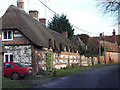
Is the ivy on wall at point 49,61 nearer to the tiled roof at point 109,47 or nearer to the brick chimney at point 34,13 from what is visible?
the brick chimney at point 34,13

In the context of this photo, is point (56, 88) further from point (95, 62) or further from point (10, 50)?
point (95, 62)

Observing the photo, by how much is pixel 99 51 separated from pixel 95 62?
3.11 meters

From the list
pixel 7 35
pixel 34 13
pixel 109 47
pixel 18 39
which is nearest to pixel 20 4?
pixel 34 13

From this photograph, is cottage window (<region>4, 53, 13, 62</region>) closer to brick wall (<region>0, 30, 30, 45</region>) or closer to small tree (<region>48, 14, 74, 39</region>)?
brick wall (<region>0, 30, 30, 45</region>)

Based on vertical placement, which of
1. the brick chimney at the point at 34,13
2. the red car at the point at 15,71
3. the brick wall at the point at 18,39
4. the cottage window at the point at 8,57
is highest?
the brick chimney at the point at 34,13

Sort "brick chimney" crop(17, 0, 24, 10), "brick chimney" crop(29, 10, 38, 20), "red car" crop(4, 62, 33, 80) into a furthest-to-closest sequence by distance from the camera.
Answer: "brick chimney" crop(29, 10, 38, 20) < "brick chimney" crop(17, 0, 24, 10) < "red car" crop(4, 62, 33, 80)

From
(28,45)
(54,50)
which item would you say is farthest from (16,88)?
(54,50)

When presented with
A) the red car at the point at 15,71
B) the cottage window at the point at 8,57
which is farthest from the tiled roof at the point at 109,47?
the red car at the point at 15,71

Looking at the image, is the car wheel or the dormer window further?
the dormer window

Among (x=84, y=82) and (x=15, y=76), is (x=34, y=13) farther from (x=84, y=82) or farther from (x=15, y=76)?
(x=84, y=82)

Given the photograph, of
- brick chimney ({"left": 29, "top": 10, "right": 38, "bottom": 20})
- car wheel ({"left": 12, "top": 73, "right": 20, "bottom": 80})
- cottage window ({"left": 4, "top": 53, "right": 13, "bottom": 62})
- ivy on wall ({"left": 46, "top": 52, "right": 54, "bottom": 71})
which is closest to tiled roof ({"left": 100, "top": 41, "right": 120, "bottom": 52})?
brick chimney ({"left": 29, "top": 10, "right": 38, "bottom": 20})

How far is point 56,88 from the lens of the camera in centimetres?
1192

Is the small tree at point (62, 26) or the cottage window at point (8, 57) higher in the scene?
the small tree at point (62, 26)

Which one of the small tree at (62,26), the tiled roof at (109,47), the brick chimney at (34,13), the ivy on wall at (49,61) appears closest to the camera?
the ivy on wall at (49,61)
